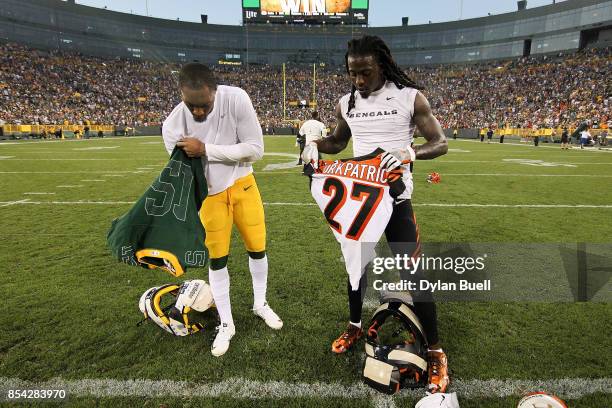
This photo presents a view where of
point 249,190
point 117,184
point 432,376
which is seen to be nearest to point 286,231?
point 249,190

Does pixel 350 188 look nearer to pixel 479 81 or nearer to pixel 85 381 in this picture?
pixel 85 381

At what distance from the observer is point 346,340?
2.63 m

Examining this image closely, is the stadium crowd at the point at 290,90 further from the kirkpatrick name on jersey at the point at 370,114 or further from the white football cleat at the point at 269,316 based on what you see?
the white football cleat at the point at 269,316

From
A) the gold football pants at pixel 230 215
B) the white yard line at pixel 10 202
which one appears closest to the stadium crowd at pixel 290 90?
the white yard line at pixel 10 202

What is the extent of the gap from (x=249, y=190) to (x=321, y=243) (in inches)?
96.6

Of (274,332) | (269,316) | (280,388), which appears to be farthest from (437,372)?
(269,316)

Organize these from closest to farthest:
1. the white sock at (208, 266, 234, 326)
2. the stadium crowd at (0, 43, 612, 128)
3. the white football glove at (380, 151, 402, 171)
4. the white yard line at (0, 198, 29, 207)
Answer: the white football glove at (380, 151, 402, 171) → the white sock at (208, 266, 234, 326) → the white yard line at (0, 198, 29, 207) → the stadium crowd at (0, 43, 612, 128)

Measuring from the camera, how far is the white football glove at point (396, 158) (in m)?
2.02

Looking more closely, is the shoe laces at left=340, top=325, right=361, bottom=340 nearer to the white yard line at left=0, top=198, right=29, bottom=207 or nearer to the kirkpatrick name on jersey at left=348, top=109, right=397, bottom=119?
the kirkpatrick name on jersey at left=348, top=109, right=397, bottom=119

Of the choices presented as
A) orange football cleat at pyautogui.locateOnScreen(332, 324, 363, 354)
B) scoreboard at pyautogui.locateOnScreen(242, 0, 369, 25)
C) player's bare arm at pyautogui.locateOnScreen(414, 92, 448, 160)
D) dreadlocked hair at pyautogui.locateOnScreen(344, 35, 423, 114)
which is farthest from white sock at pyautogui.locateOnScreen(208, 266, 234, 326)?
scoreboard at pyautogui.locateOnScreen(242, 0, 369, 25)

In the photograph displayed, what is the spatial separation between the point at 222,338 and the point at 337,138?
1816 millimetres

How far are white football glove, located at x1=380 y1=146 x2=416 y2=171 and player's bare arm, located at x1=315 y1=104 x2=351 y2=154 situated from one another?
670mm

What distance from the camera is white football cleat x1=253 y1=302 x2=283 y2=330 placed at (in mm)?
2908

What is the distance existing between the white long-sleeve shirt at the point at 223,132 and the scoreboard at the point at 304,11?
54814 millimetres
